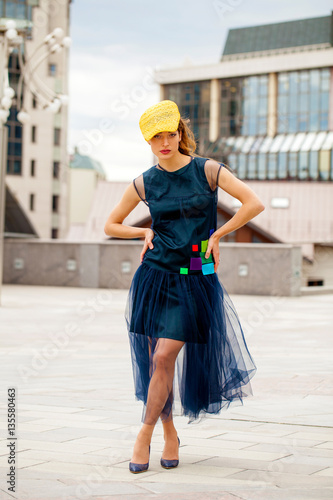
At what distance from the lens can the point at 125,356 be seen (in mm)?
8461

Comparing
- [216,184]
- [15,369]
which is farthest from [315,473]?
[15,369]

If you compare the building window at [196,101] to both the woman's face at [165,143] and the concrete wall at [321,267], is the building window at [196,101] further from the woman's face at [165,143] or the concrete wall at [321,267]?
the woman's face at [165,143]

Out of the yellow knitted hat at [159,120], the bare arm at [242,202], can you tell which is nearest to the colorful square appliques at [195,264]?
the bare arm at [242,202]

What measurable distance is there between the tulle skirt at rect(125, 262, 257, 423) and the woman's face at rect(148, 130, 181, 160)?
1.87 ft

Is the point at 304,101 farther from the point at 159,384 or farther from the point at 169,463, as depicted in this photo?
the point at 169,463

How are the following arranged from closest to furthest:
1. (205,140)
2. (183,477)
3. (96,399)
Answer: (183,477)
(96,399)
(205,140)

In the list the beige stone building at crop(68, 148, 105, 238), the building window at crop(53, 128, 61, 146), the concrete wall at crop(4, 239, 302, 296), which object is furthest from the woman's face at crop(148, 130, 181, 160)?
the beige stone building at crop(68, 148, 105, 238)

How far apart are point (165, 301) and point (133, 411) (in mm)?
1671

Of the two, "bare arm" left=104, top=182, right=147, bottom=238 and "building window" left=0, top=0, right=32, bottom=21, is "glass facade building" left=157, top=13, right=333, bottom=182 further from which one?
"bare arm" left=104, top=182, right=147, bottom=238

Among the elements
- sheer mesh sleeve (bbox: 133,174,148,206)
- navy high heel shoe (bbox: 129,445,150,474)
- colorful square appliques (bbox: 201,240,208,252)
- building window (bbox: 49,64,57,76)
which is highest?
building window (bbox: 49,64,57,76)

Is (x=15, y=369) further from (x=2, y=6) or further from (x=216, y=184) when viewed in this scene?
(x=2, y=6)

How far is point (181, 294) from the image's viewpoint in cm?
388

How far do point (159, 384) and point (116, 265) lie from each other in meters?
17.5

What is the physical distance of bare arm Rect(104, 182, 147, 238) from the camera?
4156mm
